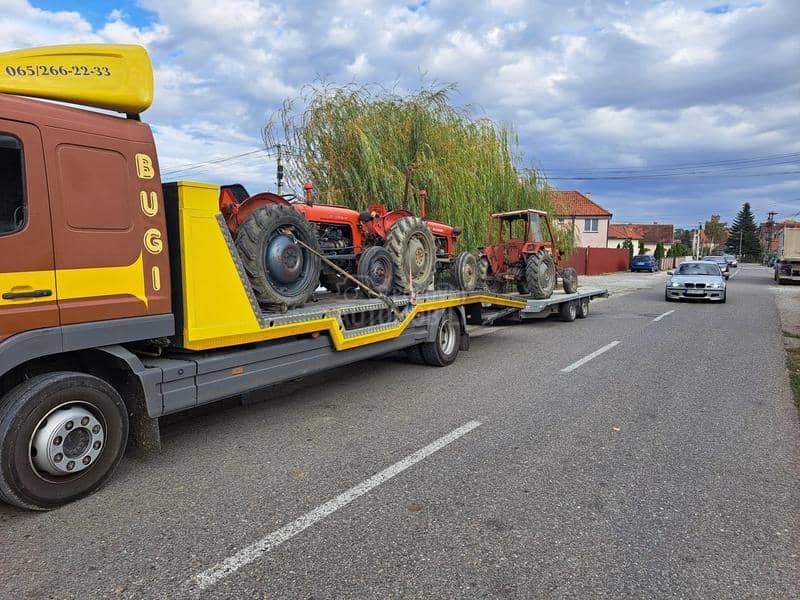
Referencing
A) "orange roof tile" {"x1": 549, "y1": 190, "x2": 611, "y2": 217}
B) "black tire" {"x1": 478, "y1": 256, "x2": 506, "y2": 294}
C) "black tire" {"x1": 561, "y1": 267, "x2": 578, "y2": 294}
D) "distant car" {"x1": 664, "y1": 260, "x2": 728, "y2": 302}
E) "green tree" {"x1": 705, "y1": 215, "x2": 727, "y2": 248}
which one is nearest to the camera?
"black tire" {"x1": 478, "y1": 256, "x2": 506, "y2": 294}

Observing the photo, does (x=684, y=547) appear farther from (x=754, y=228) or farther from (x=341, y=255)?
(x=754, y=228)

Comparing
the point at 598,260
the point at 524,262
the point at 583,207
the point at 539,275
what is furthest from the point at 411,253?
the point at 583,207

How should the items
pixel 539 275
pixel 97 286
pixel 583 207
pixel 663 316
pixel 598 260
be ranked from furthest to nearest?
pixel 583 207, pixel 598 260, pixel 663 316, pixel 539 275, pixel 97 286

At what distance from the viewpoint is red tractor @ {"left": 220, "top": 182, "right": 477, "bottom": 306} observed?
5.35m

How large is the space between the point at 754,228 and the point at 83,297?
123827mm

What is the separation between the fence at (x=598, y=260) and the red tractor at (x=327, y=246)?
27.6 metres

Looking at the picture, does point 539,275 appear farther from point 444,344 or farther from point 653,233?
point 653,233

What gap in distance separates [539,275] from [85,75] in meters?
9.85

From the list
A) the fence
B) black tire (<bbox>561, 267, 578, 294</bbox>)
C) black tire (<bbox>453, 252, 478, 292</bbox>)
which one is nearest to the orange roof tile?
the fence

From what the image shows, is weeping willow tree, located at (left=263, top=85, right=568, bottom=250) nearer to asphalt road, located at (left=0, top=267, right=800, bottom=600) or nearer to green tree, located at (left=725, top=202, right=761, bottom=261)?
asphalt road, located at (left=0, top=267, right=800, bottom=600)

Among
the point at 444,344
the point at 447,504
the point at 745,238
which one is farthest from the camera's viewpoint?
the point at 745,238

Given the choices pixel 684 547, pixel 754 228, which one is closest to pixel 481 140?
pixel 684 547

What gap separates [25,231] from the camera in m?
3.51

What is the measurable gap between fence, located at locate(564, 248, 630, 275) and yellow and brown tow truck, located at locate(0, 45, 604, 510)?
105ft
